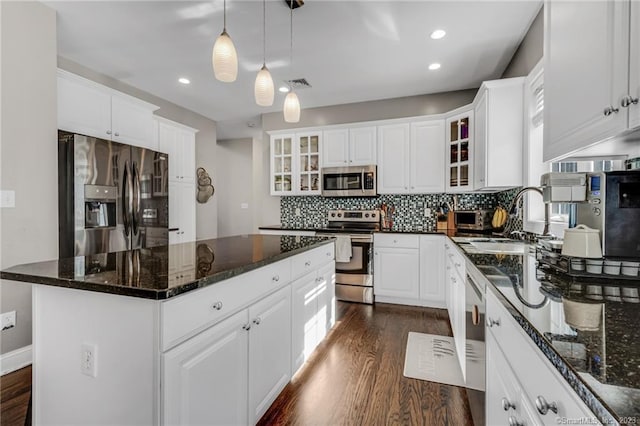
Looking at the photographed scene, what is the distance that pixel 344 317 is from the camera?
3.33 m

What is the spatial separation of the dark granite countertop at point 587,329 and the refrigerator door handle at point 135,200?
3.20 metres

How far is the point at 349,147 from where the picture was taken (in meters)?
4.29

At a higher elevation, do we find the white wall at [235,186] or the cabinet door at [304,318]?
the white wall at [235,186]

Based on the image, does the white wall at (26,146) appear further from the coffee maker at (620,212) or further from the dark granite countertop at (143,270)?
the coffee maker at (620,212)

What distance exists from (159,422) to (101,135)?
9.98 ft

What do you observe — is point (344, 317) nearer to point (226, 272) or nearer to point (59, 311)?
point (226, 272)

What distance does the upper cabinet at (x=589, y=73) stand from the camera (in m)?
0.88

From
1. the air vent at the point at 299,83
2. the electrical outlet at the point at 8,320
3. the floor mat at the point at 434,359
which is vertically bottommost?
the floor mat at the point at 434,359

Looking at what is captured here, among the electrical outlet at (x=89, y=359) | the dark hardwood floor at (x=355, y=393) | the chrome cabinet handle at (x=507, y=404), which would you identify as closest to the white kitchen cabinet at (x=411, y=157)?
the dark hardwood floor at (x=355, y=393)

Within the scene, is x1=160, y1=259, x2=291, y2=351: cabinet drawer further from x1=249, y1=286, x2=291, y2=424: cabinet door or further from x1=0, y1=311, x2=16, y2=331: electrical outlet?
x1=0, y1=311, x2=16, y2=331: electrical outlet

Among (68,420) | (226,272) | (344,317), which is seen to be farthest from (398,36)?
(68,420)

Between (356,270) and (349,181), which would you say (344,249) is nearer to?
(356,270)

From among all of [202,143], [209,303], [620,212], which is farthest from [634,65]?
[202,143]

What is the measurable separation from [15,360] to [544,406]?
3.24 metres
